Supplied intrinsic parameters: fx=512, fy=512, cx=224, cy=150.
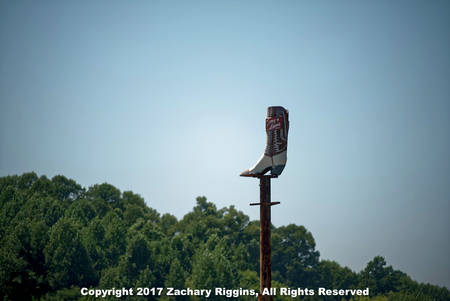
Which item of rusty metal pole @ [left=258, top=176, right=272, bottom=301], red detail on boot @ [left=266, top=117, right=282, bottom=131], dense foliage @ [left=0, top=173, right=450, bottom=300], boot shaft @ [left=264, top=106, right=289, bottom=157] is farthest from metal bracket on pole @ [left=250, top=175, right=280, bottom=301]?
dense foliage @ [left=0, top=173, right=450, bottom=300]

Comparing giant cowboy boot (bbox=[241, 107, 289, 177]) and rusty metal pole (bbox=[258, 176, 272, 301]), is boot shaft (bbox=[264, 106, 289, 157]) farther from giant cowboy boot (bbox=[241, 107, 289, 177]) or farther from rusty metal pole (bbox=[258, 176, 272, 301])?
rusty metal pole (bbox=[258, 176, 272, 301])

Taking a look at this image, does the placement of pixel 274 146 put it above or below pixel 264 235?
above

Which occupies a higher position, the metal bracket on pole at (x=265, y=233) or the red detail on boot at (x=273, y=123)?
the red detail on boot at (x=273, y=123)

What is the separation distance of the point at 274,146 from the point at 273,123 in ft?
2.50

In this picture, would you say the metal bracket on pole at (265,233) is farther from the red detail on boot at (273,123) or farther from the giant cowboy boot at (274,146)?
the red detail on boot at (273,123)

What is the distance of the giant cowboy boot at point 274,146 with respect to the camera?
55.1 feet

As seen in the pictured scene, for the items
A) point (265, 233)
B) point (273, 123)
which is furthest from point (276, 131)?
point (265, 233)

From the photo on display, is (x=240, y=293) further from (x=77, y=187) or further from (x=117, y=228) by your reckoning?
(x=77, y=187)

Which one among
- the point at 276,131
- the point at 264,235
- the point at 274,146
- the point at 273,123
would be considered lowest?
the point at 264,235

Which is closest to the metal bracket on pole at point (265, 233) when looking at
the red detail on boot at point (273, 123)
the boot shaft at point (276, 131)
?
the boot shaft at point (276, 131)

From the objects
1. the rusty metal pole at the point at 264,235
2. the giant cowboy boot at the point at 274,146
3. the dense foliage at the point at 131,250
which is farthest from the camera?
the dense foliage at the point at 131,250

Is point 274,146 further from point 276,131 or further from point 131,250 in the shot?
point 131,250

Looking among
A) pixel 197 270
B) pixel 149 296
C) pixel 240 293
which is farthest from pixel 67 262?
Result: pixel 240 293

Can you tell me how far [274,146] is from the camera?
16.9 meters
